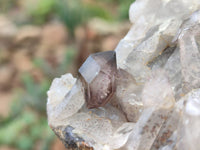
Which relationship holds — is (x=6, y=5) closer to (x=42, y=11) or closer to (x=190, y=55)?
(x=42, y=11)

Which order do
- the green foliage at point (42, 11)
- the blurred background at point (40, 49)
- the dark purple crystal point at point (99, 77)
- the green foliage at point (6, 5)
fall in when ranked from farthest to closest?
1. the green foliage at point (6, 5)
2. the green foliage at point (42, 11)
3. the blurred background at point (40, 49)
4. the dark purple crystal point at point (99, 77)

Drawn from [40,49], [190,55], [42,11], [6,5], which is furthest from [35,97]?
[190,55]

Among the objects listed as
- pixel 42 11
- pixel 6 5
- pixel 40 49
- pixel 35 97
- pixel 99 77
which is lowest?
pixel 35 97

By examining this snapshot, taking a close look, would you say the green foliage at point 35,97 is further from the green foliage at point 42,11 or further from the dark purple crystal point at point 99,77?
the dark purple crystal point at point 99,77

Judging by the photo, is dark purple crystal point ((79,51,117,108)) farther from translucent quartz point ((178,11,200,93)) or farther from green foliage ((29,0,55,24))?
green foliage ((29,0,55,24))

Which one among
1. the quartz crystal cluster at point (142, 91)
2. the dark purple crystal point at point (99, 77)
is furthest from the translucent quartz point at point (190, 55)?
the dark purple crystal point at point (99, 77)

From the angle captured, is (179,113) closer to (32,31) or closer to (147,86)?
(147,86)
